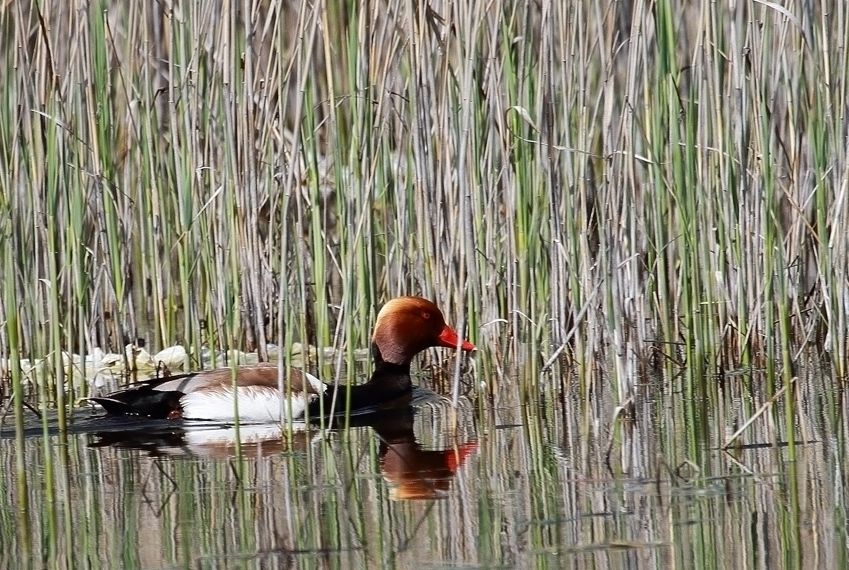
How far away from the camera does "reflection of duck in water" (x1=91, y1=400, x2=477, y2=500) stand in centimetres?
430

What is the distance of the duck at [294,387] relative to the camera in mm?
5801

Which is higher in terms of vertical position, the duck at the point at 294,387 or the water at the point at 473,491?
the duck at the point at 294,387

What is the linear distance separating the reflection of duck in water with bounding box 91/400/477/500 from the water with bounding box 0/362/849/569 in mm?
16

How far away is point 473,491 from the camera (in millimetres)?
4055

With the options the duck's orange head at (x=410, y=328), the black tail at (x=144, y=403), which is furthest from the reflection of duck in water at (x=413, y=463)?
the black tail at (x=144, y=403)

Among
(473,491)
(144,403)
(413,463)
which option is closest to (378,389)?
(144,403)

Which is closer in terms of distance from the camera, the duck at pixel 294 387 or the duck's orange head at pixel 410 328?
the duck at pixel 294 387

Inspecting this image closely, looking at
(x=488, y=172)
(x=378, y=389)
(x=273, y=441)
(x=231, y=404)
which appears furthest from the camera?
(x=378, y=389)

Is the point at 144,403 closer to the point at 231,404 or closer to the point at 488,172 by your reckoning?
the point at 231,404

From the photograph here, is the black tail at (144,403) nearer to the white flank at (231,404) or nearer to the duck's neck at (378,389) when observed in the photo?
the white flank at (231,404)

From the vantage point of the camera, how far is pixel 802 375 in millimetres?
5906

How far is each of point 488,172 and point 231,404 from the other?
1389 millimetres

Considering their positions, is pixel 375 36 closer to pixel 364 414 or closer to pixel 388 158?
pixel 388 158

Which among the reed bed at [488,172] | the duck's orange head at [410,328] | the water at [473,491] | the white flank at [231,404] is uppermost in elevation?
the reed bed at [488,172]
